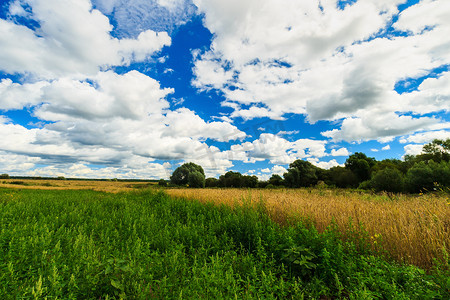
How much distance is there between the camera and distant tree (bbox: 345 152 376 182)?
5006 centimetres

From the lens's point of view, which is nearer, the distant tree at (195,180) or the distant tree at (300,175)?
the distant tree at (300,175)

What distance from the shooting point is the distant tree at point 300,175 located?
51.4m

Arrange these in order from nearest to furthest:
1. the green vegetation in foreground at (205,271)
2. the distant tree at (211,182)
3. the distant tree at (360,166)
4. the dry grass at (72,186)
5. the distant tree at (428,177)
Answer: the green vegetation in foreground at (205,271) < the distant tree at (428,177) < the dry grass at (72,186) < the distant tree at (360,166) < the distant tree at (211,182)

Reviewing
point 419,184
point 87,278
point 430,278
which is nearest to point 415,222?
point 430,278

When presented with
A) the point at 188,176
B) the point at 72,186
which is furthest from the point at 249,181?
the point at 72,186

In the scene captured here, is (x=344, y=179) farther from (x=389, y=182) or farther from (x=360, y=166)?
(x=389, y=182)

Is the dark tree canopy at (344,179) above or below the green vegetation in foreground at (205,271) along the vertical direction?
above

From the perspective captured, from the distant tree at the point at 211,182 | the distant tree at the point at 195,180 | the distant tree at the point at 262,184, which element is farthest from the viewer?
the distant tree at the point at 211,182

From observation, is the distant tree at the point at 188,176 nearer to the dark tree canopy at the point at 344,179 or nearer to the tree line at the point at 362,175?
the tree line at the point at 362,175

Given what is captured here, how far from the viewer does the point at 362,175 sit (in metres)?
50.7

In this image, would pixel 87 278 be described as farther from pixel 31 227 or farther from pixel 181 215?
pixel 181 215

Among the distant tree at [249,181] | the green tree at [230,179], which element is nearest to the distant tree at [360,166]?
the distant tree at [249,181]

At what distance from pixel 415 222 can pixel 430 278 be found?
2.47 meters

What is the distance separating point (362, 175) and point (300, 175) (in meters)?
15.6
